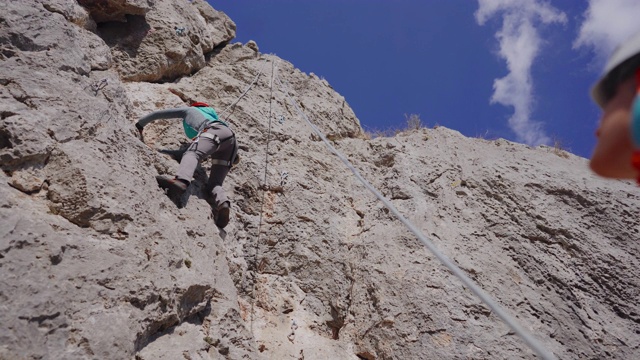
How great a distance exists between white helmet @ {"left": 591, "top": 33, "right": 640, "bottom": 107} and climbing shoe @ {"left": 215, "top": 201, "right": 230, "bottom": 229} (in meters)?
4.21

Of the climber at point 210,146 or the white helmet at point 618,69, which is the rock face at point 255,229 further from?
the white helmet at point 618,69

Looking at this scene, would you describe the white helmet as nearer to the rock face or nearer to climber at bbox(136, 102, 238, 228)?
the rock face

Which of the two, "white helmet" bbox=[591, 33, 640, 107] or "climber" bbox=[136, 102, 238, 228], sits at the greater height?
"climber" bbox=[136, 102, 238, 228]

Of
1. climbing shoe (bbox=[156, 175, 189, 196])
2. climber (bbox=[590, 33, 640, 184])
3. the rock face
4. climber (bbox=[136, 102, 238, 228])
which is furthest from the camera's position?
climber (bbox=[136, 102, 238, 228])

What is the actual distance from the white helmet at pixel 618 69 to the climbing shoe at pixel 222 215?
421cm

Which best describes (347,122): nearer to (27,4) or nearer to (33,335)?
Result: (27,4)

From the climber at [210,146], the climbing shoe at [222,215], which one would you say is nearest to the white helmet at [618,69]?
the climber at [210,146]

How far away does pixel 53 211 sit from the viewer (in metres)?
3.34

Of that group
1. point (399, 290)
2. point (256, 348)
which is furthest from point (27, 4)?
point (399, 290)

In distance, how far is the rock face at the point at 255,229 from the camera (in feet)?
10.4

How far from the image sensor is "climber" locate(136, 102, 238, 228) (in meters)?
4.95

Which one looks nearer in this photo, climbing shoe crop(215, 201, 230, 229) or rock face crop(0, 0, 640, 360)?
rock face crop(0, 0, 640, 360)

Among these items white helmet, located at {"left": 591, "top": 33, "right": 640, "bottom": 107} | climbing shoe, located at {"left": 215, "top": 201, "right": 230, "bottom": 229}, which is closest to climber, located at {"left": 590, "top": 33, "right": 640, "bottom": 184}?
white helmet, located at {"left": 591, "top": 33, "right": 640, "bottom": 107}

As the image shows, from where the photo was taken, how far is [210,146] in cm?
509
